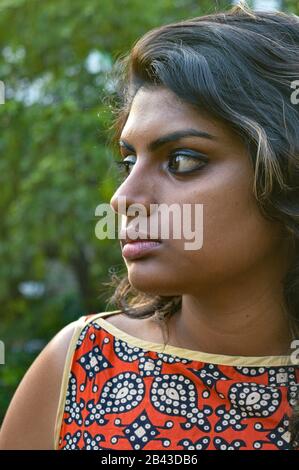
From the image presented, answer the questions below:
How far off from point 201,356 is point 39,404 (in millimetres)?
481

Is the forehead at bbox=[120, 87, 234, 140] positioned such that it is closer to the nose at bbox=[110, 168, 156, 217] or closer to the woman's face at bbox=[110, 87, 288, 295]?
the woman's face at bbox=[110, 87, 288, 295]

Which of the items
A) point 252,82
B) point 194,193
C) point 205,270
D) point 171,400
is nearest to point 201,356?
point 171,400

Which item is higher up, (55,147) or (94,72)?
(94,72)

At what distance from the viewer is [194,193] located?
1941mm

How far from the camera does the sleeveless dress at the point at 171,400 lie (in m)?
2.06

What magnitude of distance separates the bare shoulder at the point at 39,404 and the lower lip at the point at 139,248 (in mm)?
439

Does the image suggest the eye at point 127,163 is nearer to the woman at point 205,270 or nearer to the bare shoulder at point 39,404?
the woman at point 205,270

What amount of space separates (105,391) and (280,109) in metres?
0.87

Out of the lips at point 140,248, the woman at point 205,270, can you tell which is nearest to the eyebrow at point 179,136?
the woman at point 205,270

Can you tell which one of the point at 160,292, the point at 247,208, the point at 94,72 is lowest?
the point at 160,292

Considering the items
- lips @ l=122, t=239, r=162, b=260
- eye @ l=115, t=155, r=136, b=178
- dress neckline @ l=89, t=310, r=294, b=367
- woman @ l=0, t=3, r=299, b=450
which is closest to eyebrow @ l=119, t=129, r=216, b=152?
woman @ l=0, t=3, r=299, b=450

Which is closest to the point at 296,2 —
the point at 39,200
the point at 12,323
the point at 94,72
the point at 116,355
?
the point at 94,72

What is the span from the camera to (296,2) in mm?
3740
